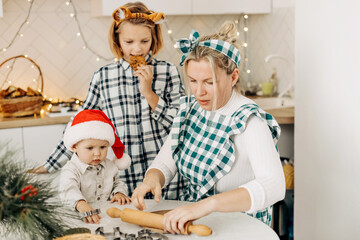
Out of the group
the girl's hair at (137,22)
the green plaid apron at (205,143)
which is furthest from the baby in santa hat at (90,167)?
the girl's hair at (137,22)

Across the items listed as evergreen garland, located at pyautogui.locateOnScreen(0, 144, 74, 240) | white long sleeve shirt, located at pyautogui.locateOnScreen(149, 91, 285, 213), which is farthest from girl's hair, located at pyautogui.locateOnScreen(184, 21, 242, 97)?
evergreen garland, located at pyautogui.locateOnScreen(0, 144, 74, 240)

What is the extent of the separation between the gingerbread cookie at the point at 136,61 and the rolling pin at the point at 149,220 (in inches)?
30.7

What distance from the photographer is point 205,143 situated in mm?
1707

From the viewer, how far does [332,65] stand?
83.7 inches

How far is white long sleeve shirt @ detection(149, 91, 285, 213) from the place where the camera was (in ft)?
4.68

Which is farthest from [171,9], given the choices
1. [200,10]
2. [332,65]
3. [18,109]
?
[332,65]

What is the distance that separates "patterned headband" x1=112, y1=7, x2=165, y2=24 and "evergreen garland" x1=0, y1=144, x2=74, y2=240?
1062mm

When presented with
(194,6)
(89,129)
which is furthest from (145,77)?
(194,6)

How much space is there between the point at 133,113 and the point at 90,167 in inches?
21.2

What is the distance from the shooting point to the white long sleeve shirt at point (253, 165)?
143cm

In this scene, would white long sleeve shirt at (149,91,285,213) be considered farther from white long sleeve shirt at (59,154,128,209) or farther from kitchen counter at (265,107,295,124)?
kitchen counter at (265,107,295,124)

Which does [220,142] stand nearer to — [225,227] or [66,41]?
[225,227]

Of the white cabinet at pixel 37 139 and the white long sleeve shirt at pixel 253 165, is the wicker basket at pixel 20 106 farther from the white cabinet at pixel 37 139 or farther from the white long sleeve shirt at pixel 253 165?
the white long sleeve shirt at pixel 253 165

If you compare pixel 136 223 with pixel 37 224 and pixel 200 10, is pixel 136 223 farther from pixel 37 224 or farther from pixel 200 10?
pixel 200 10
